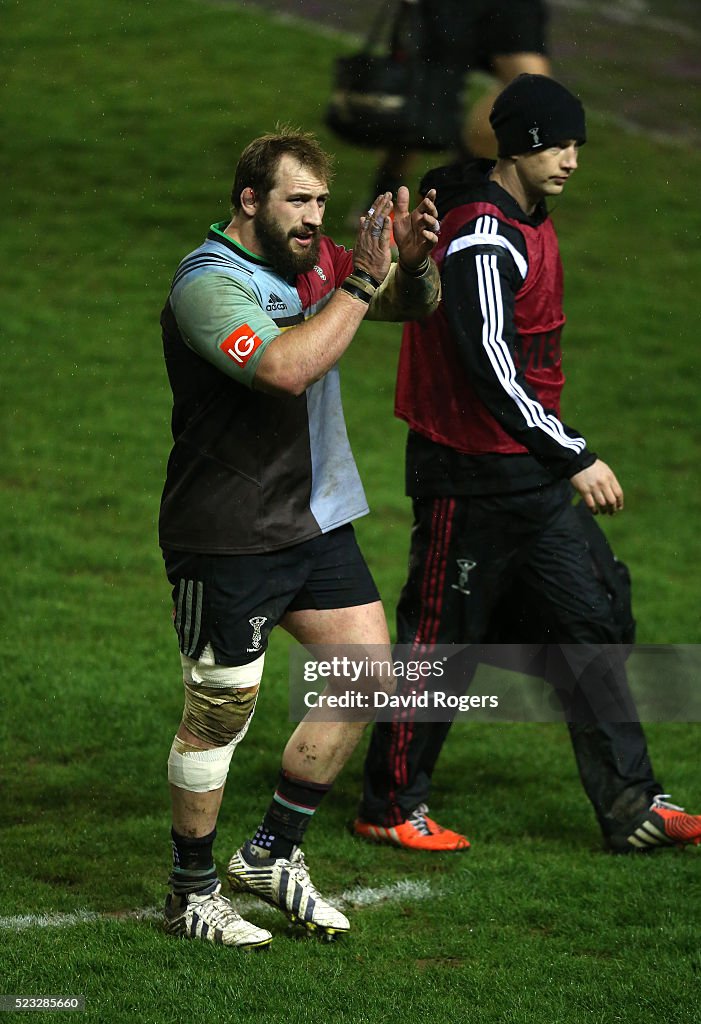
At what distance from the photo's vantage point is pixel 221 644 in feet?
14.4

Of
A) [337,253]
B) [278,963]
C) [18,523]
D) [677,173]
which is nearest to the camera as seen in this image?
[278,963]

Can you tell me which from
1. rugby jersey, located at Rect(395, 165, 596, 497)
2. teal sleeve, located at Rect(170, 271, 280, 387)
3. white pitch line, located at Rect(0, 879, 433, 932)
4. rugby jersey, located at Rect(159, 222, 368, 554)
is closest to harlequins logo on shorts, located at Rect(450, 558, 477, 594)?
rugby jersey, located at Rect(395, 165, 596, 497)

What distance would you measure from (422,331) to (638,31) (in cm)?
1845

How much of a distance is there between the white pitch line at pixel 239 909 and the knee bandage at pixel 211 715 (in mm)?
503

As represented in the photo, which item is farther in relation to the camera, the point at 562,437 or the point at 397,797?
the point at 397,797

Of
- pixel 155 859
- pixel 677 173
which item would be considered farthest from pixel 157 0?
pixel 155 859

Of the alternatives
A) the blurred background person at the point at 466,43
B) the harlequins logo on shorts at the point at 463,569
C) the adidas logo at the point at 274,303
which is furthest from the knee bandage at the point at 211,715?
the blurred background person at the point at 466,43

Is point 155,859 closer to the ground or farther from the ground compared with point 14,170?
farther from the ground

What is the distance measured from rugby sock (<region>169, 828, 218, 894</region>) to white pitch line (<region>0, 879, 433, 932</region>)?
24cm

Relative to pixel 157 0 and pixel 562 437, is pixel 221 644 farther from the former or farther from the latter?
pixel 157 0

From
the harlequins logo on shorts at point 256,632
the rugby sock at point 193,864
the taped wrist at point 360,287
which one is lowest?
the rugby sock at point 193,864

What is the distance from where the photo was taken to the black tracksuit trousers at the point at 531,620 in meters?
5.32

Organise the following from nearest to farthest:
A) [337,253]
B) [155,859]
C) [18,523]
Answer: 1. [337,253]
2. [155,859]
3. [18,523]

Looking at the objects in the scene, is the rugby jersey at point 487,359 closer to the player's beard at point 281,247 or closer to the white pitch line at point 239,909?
the player's beard at point 281,247
